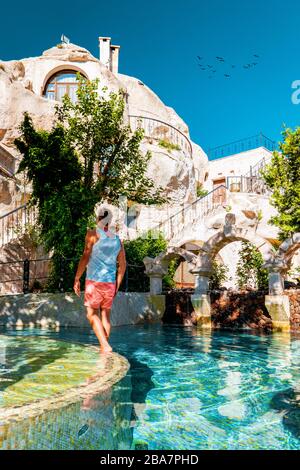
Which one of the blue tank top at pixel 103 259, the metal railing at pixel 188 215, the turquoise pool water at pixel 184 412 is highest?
the metal railing at pixel 188 215

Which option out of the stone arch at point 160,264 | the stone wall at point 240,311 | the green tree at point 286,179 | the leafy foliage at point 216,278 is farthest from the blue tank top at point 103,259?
the leafy foliage at point 216,278

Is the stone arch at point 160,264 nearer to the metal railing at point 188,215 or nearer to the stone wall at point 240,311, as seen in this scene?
the stone wall at point 240,311

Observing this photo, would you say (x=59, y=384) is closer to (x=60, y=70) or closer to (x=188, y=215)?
(x=188, y=215)

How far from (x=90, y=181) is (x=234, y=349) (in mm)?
8868

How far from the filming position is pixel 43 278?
56.0ft

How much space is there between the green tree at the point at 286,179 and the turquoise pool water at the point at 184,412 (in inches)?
451

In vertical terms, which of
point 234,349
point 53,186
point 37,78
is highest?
point 37,78

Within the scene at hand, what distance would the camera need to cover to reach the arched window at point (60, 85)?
31.7m

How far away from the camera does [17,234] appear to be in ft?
54.2

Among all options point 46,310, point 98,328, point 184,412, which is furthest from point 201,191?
point 184,412

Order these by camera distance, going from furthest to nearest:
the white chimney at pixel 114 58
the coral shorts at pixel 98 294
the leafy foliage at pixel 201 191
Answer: the white chimney at pixel 114 58 < the leafy foliage at pixel 201 191 < the coral shorts at pixel 98 294
